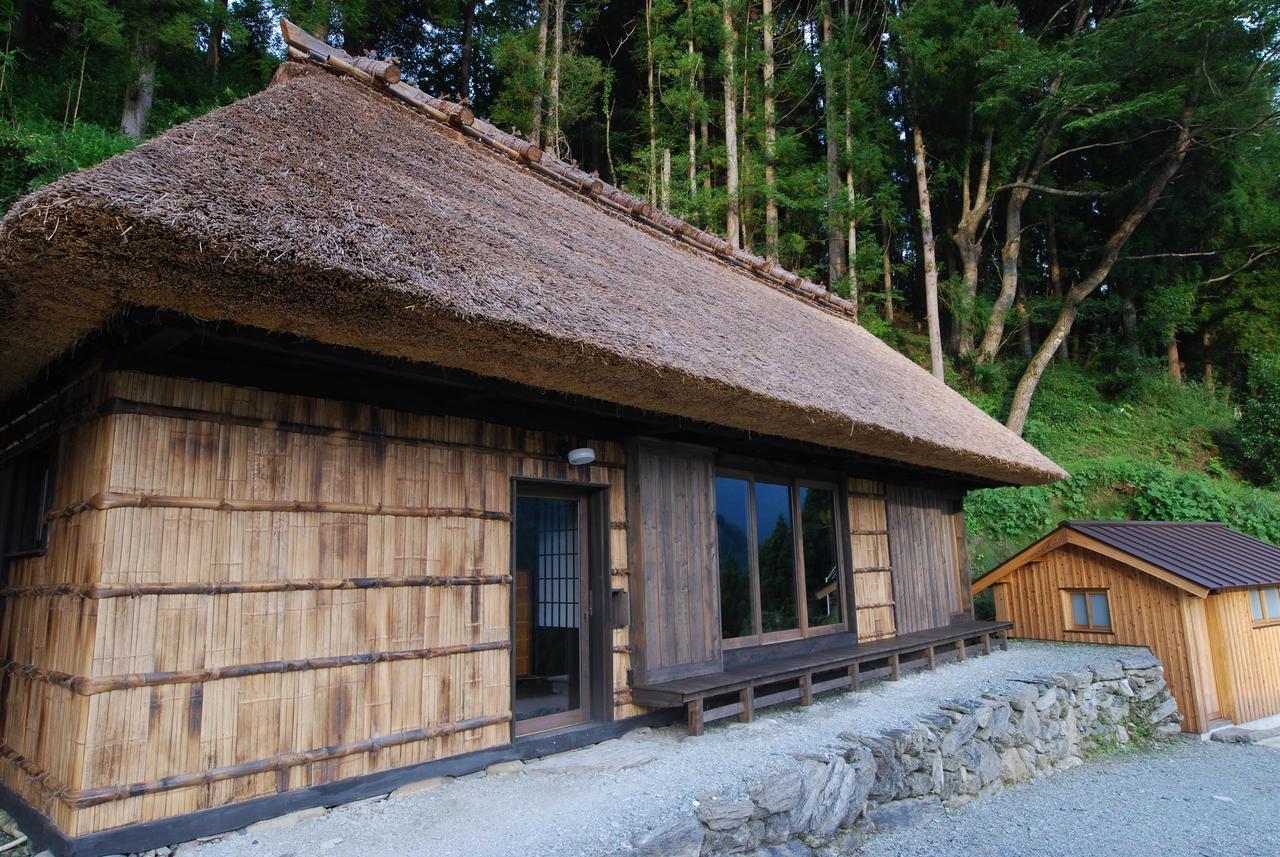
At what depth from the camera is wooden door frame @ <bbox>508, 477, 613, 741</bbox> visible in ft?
16.6

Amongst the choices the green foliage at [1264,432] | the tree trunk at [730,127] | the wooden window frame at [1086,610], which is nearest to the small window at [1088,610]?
the wooden window frame at [1086,610]

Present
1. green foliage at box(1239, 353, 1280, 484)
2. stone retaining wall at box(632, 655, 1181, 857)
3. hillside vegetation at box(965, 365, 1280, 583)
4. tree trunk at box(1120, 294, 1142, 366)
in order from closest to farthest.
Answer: stone retaining wall at box(632, 655, 1181, 857) < hillside vegetation at box(965, 365, 1280, 583) < green foliage at box(1239, 353, 1280, 484) < tree trunk at box(1120, 294, 1142, 366)

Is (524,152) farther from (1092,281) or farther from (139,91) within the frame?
(1092,281)

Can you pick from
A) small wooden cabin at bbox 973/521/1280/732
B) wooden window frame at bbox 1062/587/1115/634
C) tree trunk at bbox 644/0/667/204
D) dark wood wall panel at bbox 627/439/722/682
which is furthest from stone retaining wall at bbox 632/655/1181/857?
tree trunk at bbox 644/0/667/204

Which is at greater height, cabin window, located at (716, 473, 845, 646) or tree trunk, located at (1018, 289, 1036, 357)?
tree trunk, located at (1018, 289, 1036, 357)

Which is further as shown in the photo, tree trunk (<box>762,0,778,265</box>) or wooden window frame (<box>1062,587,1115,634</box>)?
tree trunk (<box>762,0,778,265</box>)

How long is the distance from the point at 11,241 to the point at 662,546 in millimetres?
4136

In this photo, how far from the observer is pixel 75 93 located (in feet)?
36.1

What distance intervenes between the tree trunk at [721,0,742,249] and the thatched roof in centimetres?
740

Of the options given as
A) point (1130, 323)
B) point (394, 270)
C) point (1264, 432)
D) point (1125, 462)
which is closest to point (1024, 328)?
point (1130, 323)

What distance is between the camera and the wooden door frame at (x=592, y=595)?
5.06m

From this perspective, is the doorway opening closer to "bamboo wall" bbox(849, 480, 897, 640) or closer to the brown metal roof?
"bamboo wall" bbox(849, 480, 897, 640)

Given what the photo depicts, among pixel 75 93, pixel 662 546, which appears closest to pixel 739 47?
pixel 75 93

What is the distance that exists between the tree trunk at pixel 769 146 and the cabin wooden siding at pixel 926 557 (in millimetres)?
6835
